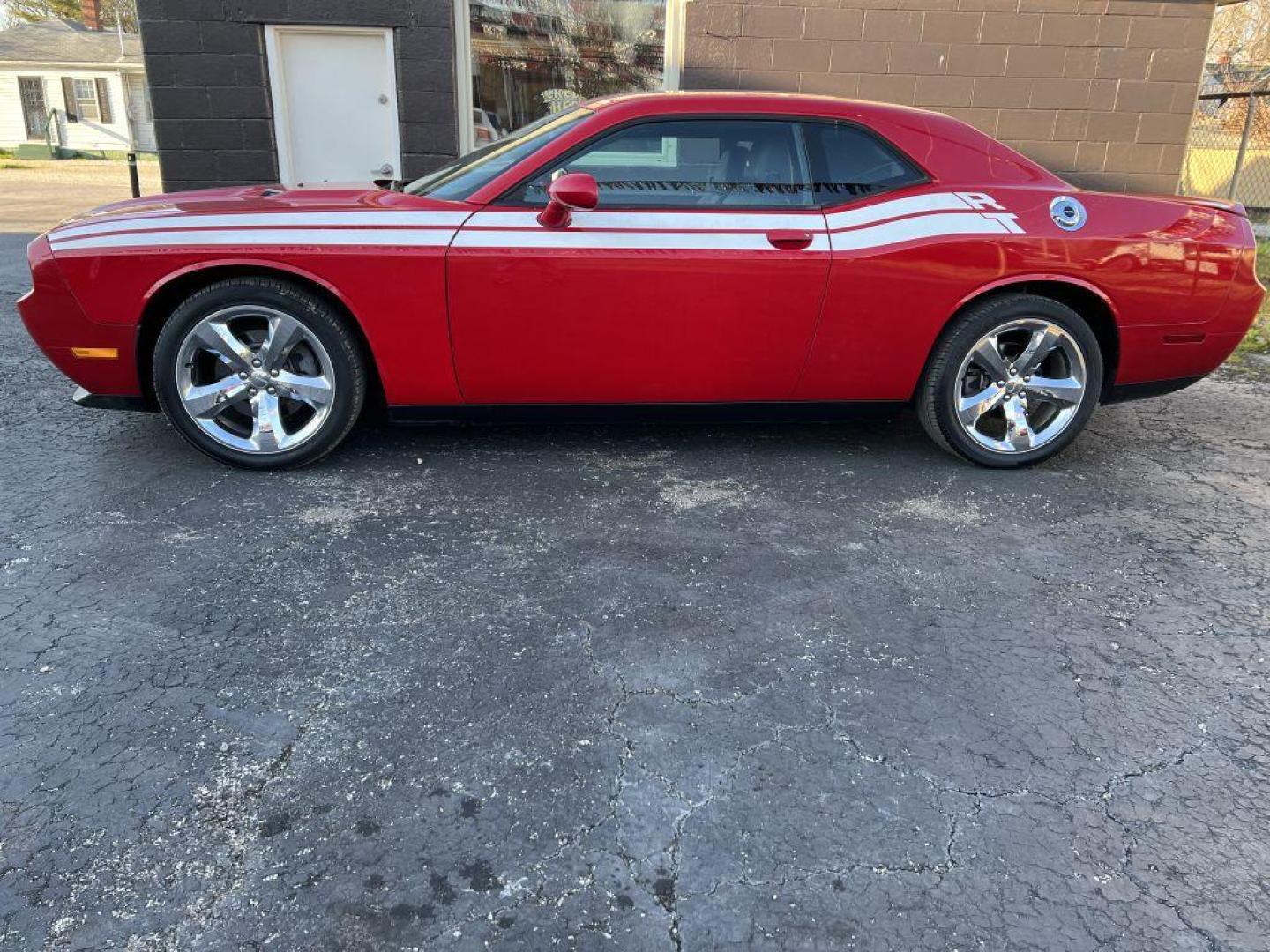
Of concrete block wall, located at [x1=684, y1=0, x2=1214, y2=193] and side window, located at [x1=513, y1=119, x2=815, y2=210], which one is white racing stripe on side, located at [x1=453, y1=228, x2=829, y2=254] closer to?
side window, located at [x1=513, y1=119, x2=815, y2=210]

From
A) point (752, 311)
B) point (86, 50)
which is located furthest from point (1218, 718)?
point (86, 50)

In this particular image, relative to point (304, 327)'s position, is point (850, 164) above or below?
above

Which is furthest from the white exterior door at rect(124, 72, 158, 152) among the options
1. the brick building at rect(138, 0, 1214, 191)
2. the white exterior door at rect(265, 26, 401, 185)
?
the white exterior door at rect(265, 26, 401, 185)

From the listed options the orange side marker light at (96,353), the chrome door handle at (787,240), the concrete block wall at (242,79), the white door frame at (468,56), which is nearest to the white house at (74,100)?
the concrete block wall at (242,79)

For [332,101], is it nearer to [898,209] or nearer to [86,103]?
[898,209]

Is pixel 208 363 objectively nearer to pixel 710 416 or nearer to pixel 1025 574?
pixel 710 416

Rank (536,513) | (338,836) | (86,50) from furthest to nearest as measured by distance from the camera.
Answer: (86,50) → (536,513) → (338,836)

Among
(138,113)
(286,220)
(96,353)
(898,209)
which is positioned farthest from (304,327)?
(138,113)

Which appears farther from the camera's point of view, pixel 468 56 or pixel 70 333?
pixel 468 56

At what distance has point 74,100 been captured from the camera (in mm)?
32406

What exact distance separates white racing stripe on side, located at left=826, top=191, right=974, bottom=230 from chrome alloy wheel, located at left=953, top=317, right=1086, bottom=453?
57cm

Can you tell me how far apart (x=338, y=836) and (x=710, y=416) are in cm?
255

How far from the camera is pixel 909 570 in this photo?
329cm

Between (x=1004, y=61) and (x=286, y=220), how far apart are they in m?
7.61
